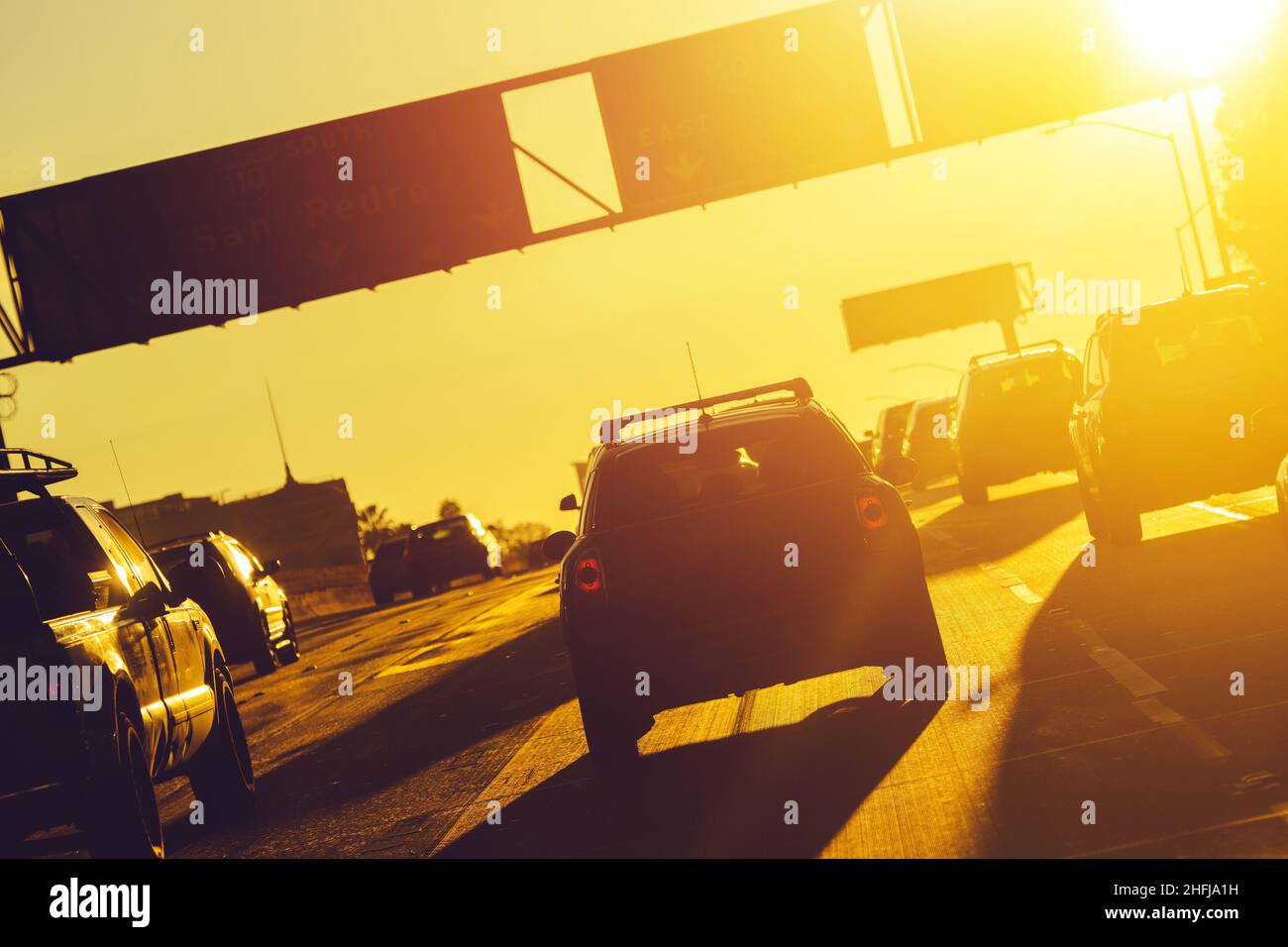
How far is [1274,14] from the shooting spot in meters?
64.6

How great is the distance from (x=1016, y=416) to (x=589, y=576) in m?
16.1

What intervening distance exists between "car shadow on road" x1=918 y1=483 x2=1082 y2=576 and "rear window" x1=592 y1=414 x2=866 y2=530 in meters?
7.44

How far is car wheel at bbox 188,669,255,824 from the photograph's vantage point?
403 inches

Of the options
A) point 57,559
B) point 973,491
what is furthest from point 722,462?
point 973,491

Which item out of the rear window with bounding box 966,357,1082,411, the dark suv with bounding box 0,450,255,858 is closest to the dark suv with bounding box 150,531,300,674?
the rear window with bounding box 966,357,1082,411

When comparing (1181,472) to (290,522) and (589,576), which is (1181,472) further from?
(290,522)

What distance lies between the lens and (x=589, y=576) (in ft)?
29.4

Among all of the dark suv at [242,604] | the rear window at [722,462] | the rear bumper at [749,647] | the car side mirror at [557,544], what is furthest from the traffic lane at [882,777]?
the dark suv at [242,604]

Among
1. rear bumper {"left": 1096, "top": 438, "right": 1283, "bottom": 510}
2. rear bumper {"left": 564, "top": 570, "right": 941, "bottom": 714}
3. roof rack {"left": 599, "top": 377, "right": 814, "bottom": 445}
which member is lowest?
rear bumper {"left": 1096, "top": 438, "right": 1283, "bottom": 510}

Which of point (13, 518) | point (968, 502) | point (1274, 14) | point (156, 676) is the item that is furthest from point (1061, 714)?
point (1274, 14)

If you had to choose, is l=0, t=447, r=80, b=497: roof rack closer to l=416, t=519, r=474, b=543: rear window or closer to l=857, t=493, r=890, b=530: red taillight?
l=857, t=493, r=890, b=530: red taillight

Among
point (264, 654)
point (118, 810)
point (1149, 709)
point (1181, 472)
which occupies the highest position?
point (118, 810)

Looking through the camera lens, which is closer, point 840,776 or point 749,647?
point 840,776

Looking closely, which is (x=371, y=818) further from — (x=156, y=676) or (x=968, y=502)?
(x=968, y=502)
